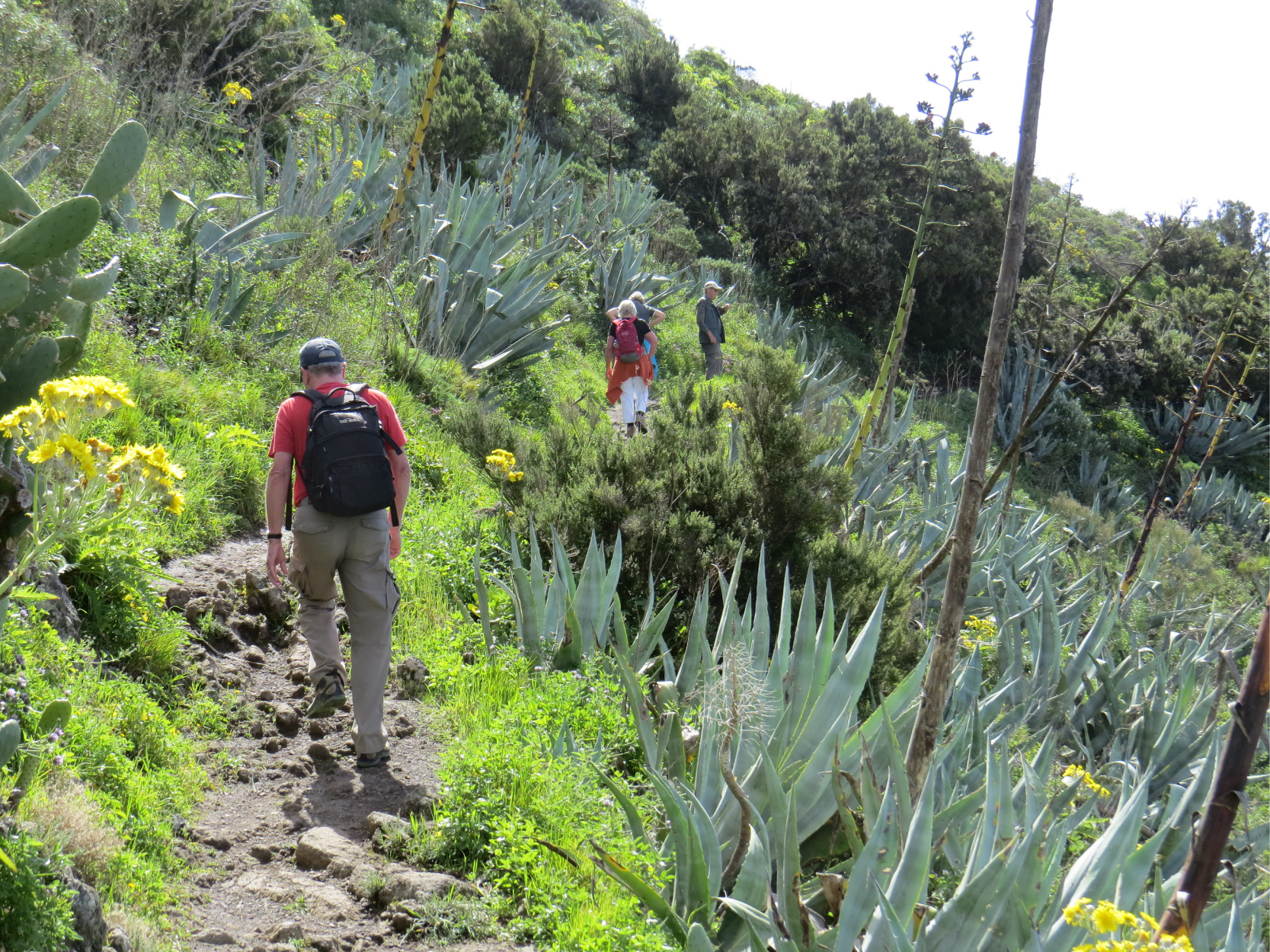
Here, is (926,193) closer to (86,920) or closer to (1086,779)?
(1086,779)

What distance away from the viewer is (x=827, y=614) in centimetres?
327

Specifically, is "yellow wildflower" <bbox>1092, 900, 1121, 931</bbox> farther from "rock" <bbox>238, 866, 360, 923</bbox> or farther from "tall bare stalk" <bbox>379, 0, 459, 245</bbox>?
"tall bare stalk" <bbox>379, 0, 459, 245</bbox>

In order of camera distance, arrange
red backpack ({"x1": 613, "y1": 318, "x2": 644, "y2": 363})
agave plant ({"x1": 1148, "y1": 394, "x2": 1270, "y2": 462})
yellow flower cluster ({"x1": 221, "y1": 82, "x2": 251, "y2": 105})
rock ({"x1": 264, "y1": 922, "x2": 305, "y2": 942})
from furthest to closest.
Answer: agave plant ({"x1": 1148, "y1": 394, "x2": 1270, "y2": 462})
yellow flower cluster ({"x1": 221, "y1": 82, "x2": 251, "y2": 105})
red backpack ({"x1": 613, "y1": 318, "x2": 644, "y2": 363})
rock ({"x1": 264, "y1": 922, "x2": 305, "y2": 942})

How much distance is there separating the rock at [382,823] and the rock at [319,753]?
503 millimetres

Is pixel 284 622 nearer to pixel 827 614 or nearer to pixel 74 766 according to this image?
pixel 74 766

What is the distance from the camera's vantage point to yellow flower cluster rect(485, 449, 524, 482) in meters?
5.89

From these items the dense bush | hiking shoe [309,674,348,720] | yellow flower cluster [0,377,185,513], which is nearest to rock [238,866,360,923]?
hiking shoe [309,674,348,720]

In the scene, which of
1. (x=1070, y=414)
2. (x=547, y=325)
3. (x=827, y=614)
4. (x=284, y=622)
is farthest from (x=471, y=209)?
(x=1070, y=414)

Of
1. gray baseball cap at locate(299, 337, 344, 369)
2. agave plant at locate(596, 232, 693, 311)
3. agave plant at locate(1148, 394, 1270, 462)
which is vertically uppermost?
agave plant at locate(1148, 394, 1270, 462)

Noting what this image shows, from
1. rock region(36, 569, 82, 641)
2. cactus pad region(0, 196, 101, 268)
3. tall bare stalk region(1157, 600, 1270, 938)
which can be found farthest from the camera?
rock region(36, 569, 82, 641)

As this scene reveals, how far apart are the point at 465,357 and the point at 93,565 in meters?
5.77

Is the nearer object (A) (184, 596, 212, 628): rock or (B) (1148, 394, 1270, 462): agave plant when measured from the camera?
(A) (184, 596, 212, 628): rock

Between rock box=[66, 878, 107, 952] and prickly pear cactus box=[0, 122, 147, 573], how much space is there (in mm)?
850

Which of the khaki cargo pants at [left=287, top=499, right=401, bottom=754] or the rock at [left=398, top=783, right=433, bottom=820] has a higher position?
the khaki cargo pants at [left=287, top=499, right=401, bottom=754]
